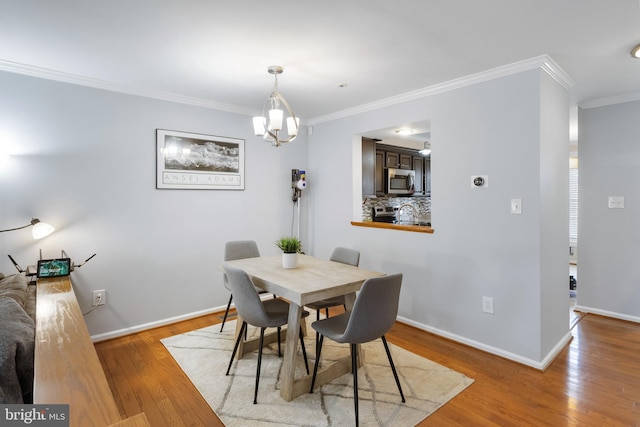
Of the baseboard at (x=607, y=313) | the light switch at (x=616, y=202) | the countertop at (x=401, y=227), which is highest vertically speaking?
the light switch at (x=616, y=202)

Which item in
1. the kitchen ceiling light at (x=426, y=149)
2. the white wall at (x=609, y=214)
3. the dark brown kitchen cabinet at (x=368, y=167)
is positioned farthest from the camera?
the kitchen ceiling light at (x=426, y=149)

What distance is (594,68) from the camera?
2.65 m

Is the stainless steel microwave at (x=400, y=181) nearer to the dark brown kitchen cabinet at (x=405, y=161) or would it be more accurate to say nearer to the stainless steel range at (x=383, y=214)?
the dark brown kitchen cabinet at (x=405, y=161)

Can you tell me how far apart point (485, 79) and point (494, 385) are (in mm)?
2354

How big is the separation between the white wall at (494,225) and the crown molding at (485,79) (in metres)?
0.05

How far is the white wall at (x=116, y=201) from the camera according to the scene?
2662 mm

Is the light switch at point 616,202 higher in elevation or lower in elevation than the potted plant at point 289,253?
higher

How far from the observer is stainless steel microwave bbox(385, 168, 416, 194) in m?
5.18

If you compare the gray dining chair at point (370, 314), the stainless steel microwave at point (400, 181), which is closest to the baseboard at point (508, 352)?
the gray dining chair at point (370, 314)

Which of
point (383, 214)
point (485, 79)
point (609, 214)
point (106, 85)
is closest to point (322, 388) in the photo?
point (485, 79)

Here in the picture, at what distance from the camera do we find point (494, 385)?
7.52ft

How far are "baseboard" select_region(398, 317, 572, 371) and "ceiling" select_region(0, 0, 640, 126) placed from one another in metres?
2.29

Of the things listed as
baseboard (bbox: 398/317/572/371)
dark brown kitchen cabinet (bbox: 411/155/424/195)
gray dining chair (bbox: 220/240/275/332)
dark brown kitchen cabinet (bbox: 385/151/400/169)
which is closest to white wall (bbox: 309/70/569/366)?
baseboard (bbox: 398/317/572/371)

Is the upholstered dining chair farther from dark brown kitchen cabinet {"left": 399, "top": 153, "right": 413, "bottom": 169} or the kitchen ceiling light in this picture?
the kitchen ceiling light
